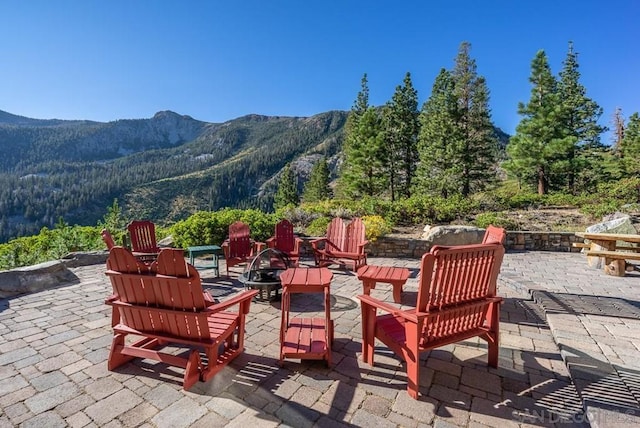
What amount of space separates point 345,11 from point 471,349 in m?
9.33

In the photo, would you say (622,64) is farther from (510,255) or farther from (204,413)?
(204,413)

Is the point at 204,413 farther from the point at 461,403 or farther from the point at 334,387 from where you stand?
the point at 461,403

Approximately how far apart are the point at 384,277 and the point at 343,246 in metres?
1.63

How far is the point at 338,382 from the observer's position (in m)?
2.12

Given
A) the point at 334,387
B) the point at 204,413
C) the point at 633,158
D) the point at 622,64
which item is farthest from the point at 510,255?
the point at 633,158

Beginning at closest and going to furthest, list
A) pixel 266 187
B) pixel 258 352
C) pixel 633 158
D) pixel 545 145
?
pixel 258 352
pixel 545 145
pixel 633 158
pixel 266 187

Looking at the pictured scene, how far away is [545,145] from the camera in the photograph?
1555cm

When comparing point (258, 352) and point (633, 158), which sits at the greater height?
point (633, 158)

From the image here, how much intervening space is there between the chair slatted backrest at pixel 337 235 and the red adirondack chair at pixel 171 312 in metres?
3.06

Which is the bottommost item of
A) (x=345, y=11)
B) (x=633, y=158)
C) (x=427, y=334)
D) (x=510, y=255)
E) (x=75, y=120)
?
(x=510, y=255)

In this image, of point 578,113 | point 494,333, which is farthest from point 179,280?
point 578,113

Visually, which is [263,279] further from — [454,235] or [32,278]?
[454,235]

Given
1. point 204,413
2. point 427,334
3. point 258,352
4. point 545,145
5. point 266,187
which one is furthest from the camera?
point 266,187

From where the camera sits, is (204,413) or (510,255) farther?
(510,255)
